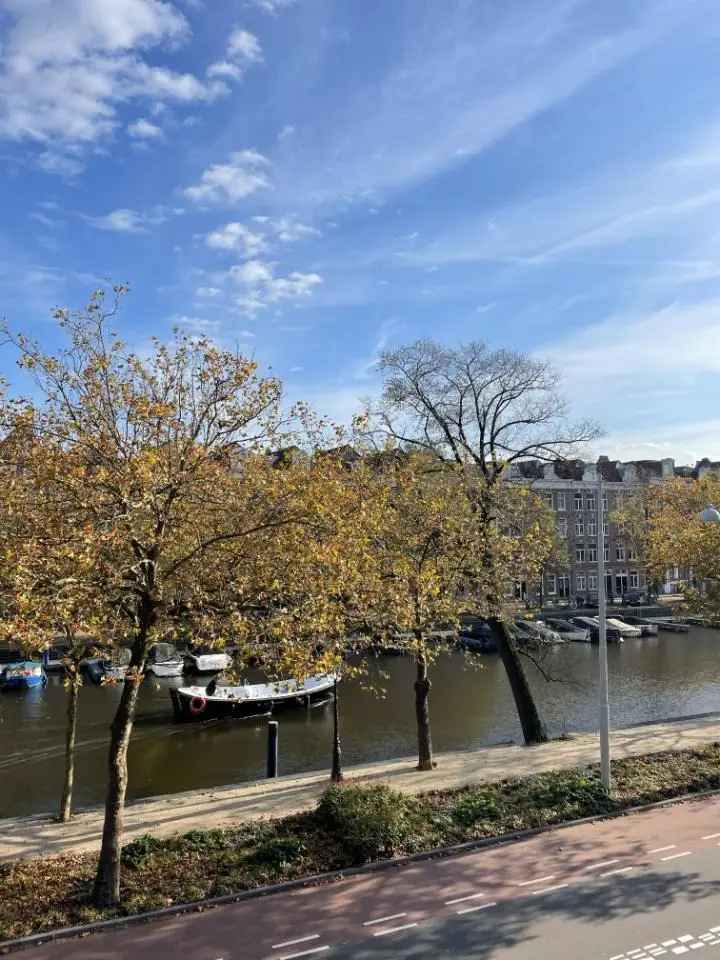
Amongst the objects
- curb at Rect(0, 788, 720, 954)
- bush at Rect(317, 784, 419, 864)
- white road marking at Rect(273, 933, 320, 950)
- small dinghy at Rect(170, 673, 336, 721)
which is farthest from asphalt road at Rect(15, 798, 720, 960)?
small dinghy at Rect(170, 673, 336, 721)

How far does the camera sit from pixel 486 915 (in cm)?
1105

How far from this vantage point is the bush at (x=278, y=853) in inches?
500

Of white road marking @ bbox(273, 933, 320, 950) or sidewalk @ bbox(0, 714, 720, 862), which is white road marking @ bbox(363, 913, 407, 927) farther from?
sidewalk @ bbox(0, 714, 720, 862)

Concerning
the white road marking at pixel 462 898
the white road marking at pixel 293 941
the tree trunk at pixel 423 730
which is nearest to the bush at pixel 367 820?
the white road marking at pixel 462 898

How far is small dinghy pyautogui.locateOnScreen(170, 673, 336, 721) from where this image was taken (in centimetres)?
3203

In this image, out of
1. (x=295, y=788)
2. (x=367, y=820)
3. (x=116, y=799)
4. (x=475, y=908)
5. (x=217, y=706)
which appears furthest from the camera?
(x=217, y=706)

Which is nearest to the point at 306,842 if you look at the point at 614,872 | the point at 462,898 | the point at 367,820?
the point at 367,820

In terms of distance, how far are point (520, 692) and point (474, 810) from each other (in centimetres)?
966

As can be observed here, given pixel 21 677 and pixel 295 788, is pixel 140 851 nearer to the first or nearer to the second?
pixel 295 788

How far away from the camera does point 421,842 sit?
13742mm

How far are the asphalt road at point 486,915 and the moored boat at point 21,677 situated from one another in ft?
103

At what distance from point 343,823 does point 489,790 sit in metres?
4.28

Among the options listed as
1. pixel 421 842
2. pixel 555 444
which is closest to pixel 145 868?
pixel 421 842

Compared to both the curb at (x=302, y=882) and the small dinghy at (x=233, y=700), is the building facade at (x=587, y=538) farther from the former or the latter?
the curb at (x=302, y=882)
